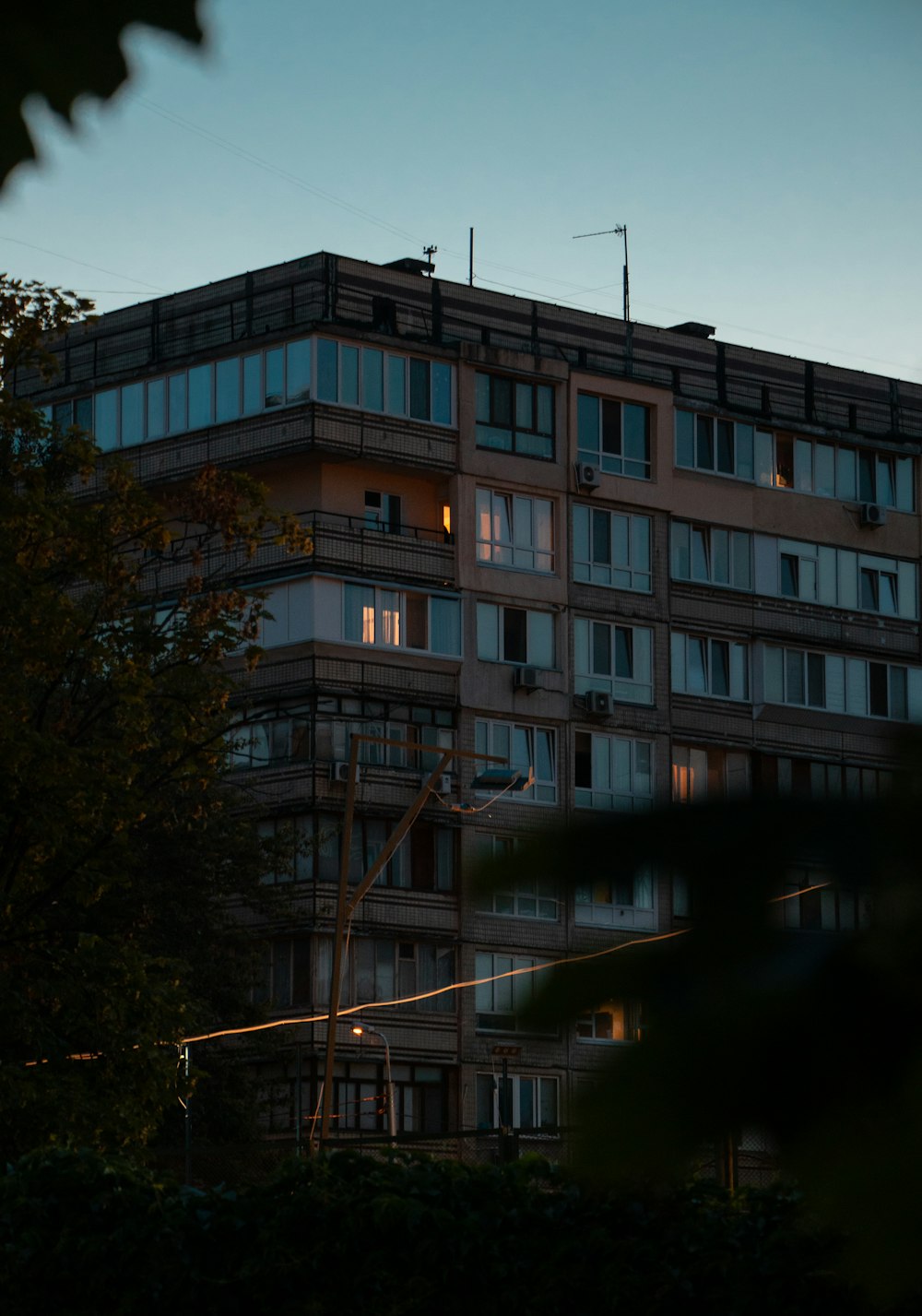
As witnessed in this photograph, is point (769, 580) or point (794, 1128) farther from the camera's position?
point (769, 580)

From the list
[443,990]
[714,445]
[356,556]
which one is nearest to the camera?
[443,990]

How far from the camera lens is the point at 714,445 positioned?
57.9 m

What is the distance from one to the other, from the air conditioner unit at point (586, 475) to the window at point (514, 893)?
2116 inches

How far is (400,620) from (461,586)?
1827 mm

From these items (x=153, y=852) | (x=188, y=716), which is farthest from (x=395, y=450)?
(x=188, y=716)

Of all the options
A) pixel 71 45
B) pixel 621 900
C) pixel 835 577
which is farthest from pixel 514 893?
pixel 835 577

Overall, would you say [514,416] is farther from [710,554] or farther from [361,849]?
[361,849]

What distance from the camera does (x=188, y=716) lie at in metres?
21.4

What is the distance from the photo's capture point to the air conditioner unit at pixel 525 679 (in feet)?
175

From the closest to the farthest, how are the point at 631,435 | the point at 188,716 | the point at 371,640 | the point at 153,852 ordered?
1. the point at 188,716
2. the point at 153,852
3. the point at 371,640
4. the point at 631,435

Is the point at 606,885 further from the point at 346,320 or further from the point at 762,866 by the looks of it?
the point at 346,320

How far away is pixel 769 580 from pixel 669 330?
61.8 ft

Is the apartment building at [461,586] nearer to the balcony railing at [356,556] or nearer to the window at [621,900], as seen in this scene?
the balcony railing at [356,556]

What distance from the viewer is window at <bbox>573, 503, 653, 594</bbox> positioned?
55.6 m
